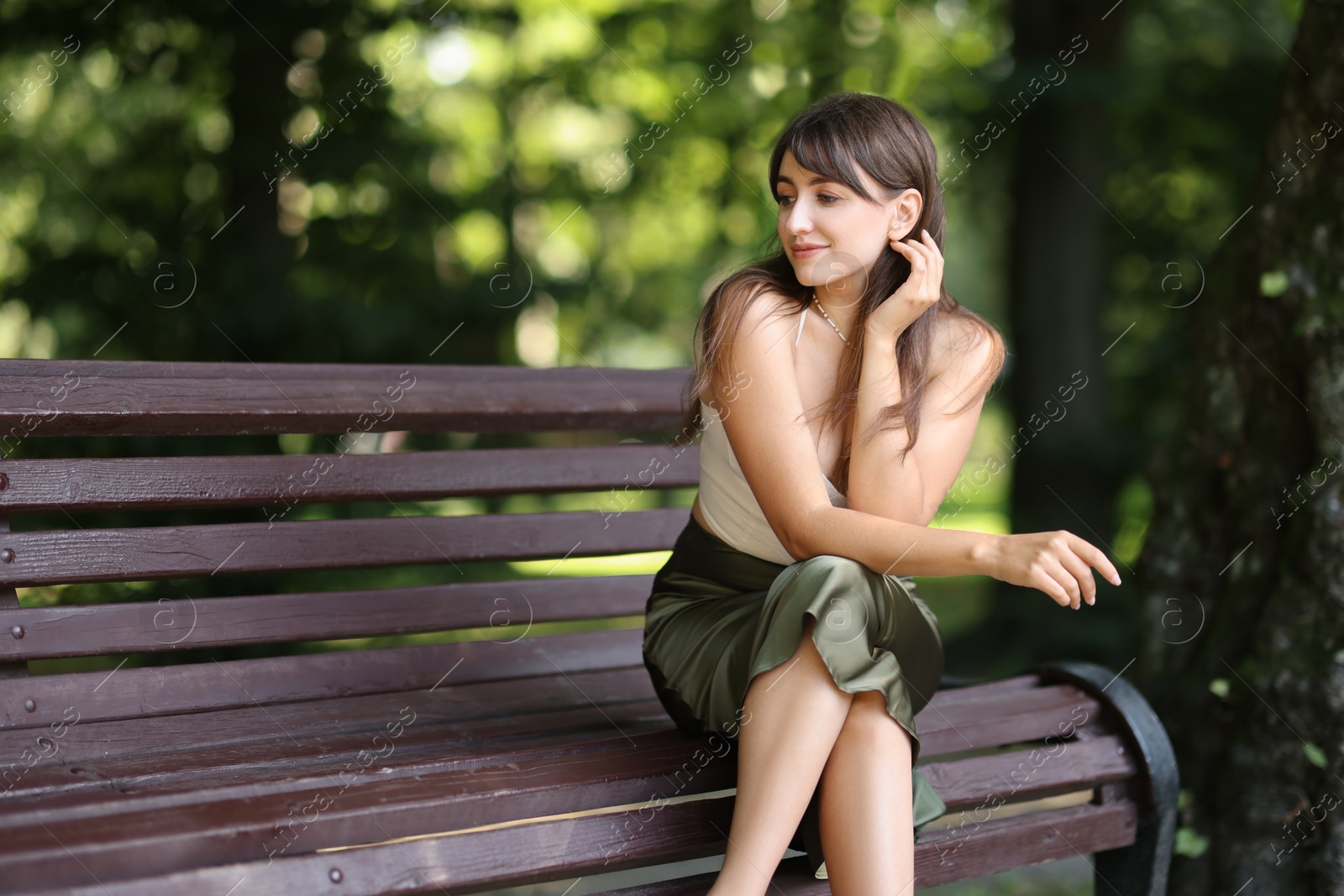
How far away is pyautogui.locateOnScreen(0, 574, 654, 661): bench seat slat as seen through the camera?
7.06 feet

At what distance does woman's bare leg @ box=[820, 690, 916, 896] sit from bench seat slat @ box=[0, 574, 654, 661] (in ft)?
2.85

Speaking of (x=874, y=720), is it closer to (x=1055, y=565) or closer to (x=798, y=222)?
(x=1055, y=565)

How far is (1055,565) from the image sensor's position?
1.87 meters

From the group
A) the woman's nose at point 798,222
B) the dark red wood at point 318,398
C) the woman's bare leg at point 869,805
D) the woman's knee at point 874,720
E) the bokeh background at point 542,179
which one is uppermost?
the bokeh background at point 542,179

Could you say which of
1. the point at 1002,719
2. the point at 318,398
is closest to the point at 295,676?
the point at 318,398

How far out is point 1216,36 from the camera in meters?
7.80

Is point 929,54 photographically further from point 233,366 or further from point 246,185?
point 233,366

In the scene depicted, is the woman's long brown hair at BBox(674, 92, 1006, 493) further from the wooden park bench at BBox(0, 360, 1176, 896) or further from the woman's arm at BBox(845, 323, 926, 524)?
the wooden park bench at BBox(0, 360, 1176, 896)

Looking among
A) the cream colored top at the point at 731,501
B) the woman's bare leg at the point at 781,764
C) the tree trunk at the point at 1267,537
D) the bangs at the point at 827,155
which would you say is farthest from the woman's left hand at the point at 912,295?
the tree trunk at the point at 1267,537

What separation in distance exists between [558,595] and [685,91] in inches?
270

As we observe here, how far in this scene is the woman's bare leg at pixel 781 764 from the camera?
1.84m

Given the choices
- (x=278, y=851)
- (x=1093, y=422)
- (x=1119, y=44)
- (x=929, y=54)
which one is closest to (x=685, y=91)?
(x=929, y=54)

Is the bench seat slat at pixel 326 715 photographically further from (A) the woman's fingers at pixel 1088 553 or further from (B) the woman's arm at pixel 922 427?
(A) the woman's fingers at pixel 1088 553

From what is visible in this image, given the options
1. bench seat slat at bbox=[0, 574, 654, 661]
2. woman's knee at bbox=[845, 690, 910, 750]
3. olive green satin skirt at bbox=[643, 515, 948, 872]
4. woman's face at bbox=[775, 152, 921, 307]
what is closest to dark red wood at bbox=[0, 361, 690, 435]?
bench seat slat at bbox=[0, 574, 654, 661]
